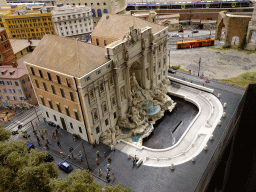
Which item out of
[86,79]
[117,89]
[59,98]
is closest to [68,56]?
[86,79]

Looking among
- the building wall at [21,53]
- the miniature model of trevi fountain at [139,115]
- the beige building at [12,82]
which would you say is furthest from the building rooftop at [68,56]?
the building wall at [21,53]

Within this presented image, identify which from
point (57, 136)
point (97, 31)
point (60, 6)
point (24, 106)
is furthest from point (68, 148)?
point (60, 6)

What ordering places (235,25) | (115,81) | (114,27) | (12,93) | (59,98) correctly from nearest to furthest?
(59,98), (115,81), (114,27), (12,93), (235,25)

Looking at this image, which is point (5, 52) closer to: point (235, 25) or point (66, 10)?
point (66, 10)

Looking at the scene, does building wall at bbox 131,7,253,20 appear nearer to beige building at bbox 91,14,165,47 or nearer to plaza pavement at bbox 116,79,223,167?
beige building at bbox 91,14,165,47

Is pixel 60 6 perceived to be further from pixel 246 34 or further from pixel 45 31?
pixel 246 34
